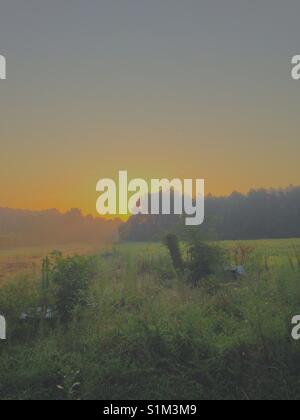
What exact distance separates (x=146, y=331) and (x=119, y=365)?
2.27ft

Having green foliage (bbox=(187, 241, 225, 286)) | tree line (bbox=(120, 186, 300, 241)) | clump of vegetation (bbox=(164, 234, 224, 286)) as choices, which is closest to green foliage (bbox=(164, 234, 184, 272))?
clump of vegetation (bbox=(164, 234, 224, 286))

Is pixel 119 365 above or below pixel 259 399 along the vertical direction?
above

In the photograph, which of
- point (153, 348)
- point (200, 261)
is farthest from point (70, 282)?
point (200, 261)

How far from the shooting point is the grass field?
5934 mm

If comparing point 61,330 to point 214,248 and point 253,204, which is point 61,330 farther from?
point 253,204

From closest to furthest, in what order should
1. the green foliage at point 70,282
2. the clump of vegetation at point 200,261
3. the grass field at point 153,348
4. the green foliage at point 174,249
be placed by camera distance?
the grass field at point 153,348 → the green foliage at point 70,282 → the clump of vegetation at point 200,261 → the green foliage at point 174,249

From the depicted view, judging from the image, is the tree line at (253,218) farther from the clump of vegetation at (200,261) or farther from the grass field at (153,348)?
the grass field at (153,348)

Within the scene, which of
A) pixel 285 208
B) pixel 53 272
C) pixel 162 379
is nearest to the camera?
pixel 162 379

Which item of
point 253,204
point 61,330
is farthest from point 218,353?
point 253,204

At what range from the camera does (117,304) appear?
8406mm

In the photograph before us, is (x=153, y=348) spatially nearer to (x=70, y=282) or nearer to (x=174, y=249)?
(x=70, y=282)

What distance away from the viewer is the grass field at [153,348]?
19.5 ft

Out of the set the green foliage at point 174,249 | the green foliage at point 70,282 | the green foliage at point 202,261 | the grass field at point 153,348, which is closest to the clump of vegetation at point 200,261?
the green foliage at point 202,261

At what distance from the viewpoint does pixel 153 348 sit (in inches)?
257
